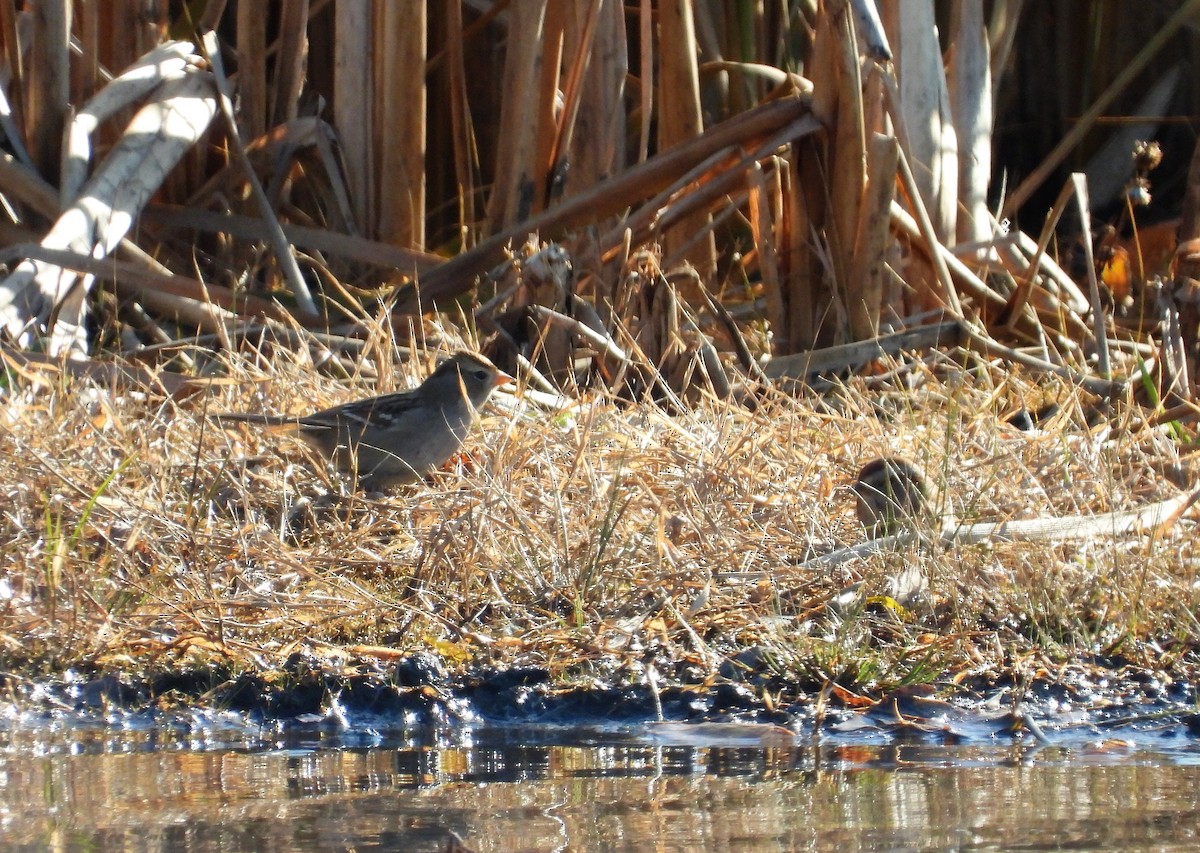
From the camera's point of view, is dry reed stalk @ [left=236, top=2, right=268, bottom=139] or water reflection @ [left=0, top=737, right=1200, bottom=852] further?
dry reed stalk @ [left=236, top=2, right=268, bottom=139]

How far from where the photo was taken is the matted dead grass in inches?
153

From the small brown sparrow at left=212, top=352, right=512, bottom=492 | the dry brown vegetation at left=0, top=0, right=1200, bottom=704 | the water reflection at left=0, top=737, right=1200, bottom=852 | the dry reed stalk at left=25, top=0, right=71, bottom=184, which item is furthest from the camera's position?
the dry reed stalk at left=25, top=0, right=71, bottom=184

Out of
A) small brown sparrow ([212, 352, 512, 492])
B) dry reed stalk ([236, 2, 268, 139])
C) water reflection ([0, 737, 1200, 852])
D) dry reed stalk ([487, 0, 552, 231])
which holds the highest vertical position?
dry reed stalk ([236, 2, 268, 139])

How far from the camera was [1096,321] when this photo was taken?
634 centimetres

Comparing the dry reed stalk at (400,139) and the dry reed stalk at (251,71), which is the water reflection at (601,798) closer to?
the dry reed stalk at (400,139)

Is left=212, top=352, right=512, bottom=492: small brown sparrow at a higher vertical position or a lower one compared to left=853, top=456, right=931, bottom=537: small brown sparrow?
higher

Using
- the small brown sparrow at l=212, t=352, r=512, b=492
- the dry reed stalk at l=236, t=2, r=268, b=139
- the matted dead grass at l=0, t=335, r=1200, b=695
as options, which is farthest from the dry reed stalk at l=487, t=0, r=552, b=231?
the matted dead grass at l=0, t=335, r=1200, b=695

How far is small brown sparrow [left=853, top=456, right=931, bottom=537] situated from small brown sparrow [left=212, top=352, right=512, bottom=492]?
124 centimetres

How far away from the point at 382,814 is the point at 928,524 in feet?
6.23

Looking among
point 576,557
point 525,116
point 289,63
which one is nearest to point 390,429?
point 576,557

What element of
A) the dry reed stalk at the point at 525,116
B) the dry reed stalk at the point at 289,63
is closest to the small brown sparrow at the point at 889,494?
the dry reed stalk at the point at 525,116

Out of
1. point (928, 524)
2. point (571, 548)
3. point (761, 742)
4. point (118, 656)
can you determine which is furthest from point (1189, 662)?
point (118, 656)

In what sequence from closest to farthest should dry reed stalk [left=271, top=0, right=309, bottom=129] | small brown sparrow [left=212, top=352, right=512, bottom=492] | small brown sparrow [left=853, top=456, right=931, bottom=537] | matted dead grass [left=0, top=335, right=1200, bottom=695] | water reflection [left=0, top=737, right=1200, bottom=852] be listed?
water reflection [left=0, top=737, right=1200, bottom=852] → matted dead grass [left=0, top=335, right=1200, bottom=695] → small brown sparrow [left=853, top=456, right=931, bottom=537] → small brown sparrow [left=212, top=352, right=512, bottom=492] → dry reed stalk [left=271, top=0, right=309, bottom=129]

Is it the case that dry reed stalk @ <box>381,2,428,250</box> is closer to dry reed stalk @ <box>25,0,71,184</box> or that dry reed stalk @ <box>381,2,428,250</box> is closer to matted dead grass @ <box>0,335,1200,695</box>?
dry reed stalk @ <box>25,0,71,184</box>
